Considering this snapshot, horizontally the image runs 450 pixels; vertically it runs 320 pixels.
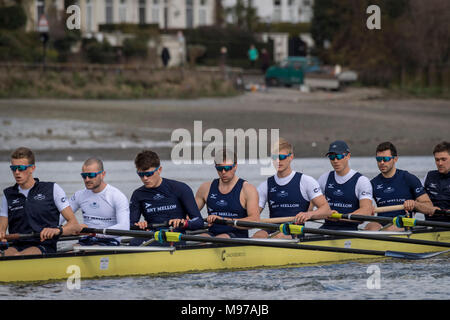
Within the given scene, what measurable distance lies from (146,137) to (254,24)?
34.2m

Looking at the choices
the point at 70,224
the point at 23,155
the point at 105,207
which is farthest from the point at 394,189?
the point at 23,155

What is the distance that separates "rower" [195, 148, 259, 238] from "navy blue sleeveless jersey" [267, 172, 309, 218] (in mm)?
539

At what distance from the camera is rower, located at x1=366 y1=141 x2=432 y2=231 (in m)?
12.0

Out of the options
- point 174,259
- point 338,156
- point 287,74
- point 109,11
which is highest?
point 109,11

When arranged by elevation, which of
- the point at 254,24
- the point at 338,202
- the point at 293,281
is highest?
the point at 254,24

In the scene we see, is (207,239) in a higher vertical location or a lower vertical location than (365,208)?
lower

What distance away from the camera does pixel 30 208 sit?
10.1 meters

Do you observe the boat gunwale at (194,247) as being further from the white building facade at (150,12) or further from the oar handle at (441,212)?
the white building facade at (150,12)

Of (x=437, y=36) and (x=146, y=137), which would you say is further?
(x=437, y=36)

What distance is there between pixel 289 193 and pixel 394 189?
1.73m

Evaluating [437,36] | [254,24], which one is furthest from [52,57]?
[254,24]

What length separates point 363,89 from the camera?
38.3 m

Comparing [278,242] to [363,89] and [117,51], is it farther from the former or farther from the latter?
[117,51]

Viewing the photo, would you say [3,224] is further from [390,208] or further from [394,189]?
[394,189]
